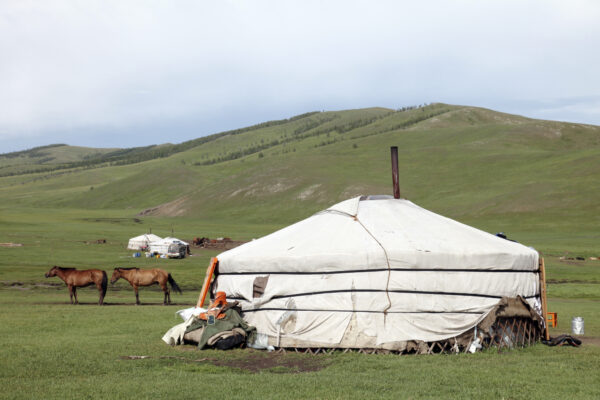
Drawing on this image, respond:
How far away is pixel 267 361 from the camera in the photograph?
403 inches

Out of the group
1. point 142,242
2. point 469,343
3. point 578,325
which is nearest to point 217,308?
point 469,343

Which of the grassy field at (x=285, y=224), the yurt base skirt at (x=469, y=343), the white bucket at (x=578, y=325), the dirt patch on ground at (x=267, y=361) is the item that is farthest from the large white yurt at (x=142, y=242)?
the white bucket at (x=578, y=325)

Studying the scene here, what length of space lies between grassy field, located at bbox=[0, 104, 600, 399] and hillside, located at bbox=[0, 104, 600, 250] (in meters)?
0.34

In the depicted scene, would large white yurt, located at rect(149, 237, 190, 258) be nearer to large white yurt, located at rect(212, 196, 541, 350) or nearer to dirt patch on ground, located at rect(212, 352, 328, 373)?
large white yurt, located at rect(212, 196, 541, 350)

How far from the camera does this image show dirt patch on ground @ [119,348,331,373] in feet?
31.4

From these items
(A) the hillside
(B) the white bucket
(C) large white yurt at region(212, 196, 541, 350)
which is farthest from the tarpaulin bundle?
(A) the hillside

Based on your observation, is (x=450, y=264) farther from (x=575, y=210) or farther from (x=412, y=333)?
(x=575, y=210)

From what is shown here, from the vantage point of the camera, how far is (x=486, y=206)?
213 feet

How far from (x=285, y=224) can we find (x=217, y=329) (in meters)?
60.7

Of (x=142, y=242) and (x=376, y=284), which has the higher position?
(x=376, y=284)

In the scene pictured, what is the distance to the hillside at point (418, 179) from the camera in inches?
2557

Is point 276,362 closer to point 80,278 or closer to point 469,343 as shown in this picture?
point 469,343

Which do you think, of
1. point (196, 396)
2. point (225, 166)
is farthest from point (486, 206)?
point (225, 166)

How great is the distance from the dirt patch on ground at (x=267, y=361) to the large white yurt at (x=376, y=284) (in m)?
0.57
